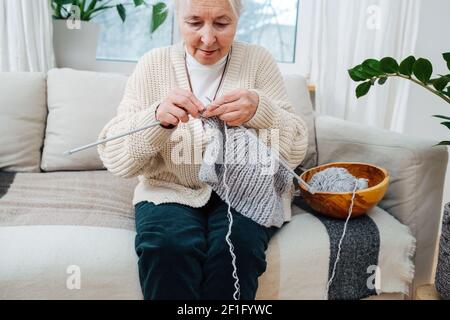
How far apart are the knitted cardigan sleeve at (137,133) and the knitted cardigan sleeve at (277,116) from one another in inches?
9.1

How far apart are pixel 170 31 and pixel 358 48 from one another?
0.88m

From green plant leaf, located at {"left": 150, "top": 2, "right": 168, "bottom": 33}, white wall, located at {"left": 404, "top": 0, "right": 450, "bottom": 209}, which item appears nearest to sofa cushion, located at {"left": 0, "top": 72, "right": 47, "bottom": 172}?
Answer: green plant leaf, located at {"left": 150, "top": 2, "right": 168, "bottom": 33}

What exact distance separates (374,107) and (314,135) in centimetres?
46

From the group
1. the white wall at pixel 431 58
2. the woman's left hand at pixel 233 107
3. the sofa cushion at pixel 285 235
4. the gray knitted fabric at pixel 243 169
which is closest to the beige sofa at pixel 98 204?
the sofa cushion at pixel 285 235

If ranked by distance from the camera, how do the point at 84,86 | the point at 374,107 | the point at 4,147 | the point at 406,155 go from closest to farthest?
1. the point at 406,155
2. the point at 4,147
3. the point at 84,86
4. the point at 374,107

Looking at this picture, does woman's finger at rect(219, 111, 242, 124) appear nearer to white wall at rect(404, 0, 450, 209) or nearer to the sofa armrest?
the sofa armrest

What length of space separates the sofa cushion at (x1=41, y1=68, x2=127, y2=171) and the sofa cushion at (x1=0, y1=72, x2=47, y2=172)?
3 centimetres

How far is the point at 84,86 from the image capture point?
150 cm

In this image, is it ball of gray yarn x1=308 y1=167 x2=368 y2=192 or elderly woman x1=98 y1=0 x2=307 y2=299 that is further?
ball of gray yarn x1=308 y1=167 x2=368 y2=192

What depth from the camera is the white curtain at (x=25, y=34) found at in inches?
63.1

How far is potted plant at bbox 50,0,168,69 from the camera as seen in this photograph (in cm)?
171

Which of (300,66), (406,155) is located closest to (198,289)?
(406,155)

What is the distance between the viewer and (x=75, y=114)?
146cm

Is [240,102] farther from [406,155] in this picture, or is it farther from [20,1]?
[20,1]
